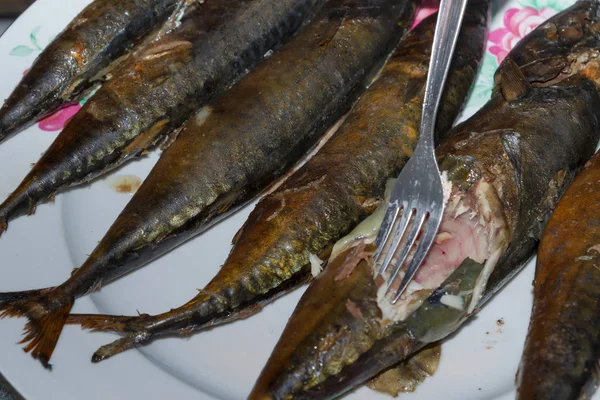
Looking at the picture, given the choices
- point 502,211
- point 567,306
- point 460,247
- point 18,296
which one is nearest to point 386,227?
point 460,247

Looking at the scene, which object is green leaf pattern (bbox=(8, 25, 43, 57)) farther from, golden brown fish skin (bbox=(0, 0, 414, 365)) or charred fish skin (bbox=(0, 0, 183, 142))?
golden brown fish skin (bbox=(0, 0, 414, 365))

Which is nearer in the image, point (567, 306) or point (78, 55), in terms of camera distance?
point (567, 306)

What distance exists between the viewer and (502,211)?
102 inches

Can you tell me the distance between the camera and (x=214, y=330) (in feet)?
9.07

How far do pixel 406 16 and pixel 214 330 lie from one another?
1804 millimetres

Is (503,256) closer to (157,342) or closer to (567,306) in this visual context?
(567,306)

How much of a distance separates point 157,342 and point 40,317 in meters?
0.44

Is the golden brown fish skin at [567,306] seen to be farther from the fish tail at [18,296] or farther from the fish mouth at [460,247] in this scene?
the fish tail at [18,296]

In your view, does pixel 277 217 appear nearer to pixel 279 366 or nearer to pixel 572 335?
pixel 279 366

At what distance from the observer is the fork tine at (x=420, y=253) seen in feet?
7.85

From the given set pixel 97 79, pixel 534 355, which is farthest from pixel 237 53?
pixel 534 355

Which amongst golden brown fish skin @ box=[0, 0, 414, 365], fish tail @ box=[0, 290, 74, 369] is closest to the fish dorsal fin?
golden brown fish skin @ box=[0, 0, 414, 365]

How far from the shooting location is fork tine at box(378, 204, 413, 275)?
2449mm

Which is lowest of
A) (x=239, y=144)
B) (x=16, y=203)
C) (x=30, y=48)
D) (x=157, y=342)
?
Answer: (x=157, y=342)
